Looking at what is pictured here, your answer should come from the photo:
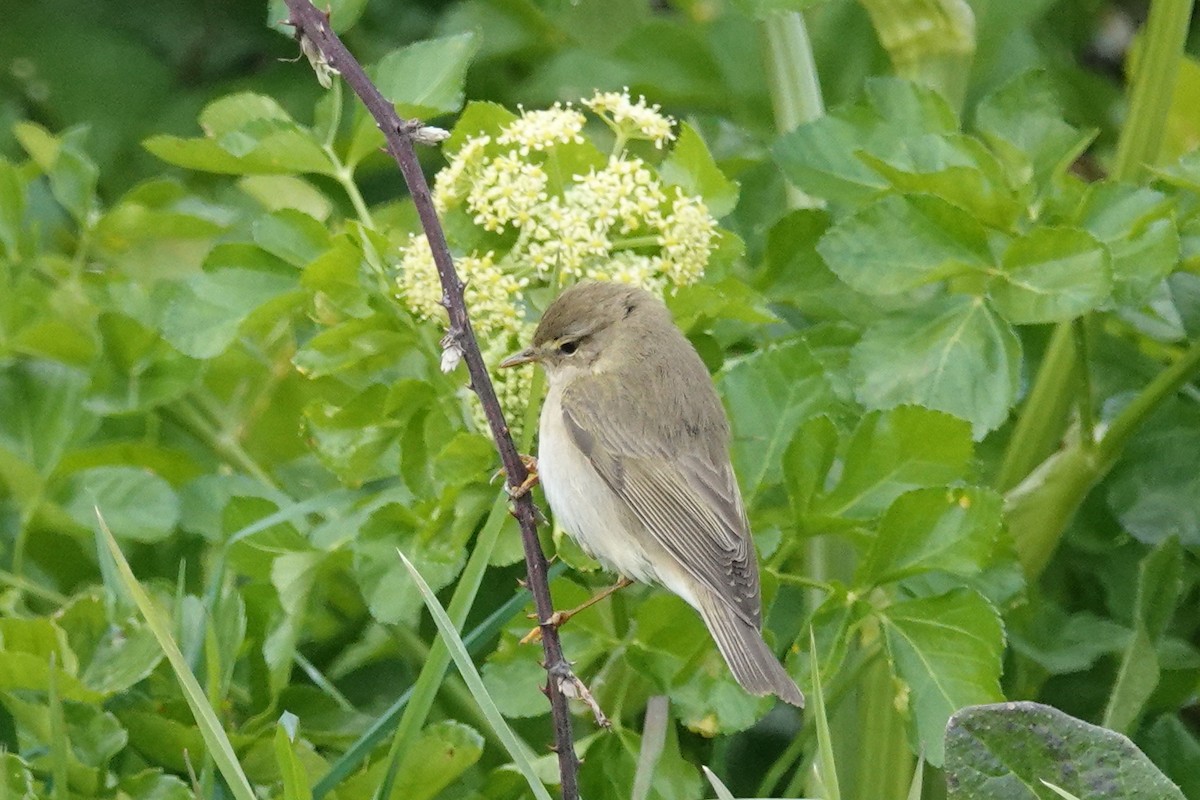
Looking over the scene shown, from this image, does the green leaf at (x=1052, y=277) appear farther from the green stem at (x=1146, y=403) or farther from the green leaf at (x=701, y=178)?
the green leaf at (x=701, y=178)

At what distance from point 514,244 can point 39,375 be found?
1190 millimetres

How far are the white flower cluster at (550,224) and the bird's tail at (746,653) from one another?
39 cm

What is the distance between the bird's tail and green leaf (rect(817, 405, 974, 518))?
210 mm

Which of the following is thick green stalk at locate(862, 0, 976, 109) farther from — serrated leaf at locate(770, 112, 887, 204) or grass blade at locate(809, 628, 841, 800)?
grass blade at locate(809, 628, 841, 800)

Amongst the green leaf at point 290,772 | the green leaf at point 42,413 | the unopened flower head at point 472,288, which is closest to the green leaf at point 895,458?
the unopened flower head at point 472,288

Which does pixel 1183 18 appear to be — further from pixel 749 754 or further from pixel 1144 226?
pixel 749 754

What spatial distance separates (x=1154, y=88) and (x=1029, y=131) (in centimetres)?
21

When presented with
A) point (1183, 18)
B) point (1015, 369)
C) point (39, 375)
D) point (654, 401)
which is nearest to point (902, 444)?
point (1015, 369)

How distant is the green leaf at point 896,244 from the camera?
7.67ft

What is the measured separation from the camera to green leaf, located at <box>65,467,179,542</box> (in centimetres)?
265

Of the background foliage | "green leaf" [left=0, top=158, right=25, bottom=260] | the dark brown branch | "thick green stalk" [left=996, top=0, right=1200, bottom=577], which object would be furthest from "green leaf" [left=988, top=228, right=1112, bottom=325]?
"green leaf" [left=0, top=158, right=25, bottom=260]

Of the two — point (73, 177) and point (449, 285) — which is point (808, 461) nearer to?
point (449, 285)

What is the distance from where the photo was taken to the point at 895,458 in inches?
88.4

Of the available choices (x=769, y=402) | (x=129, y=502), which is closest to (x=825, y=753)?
(x=769, y=402)
